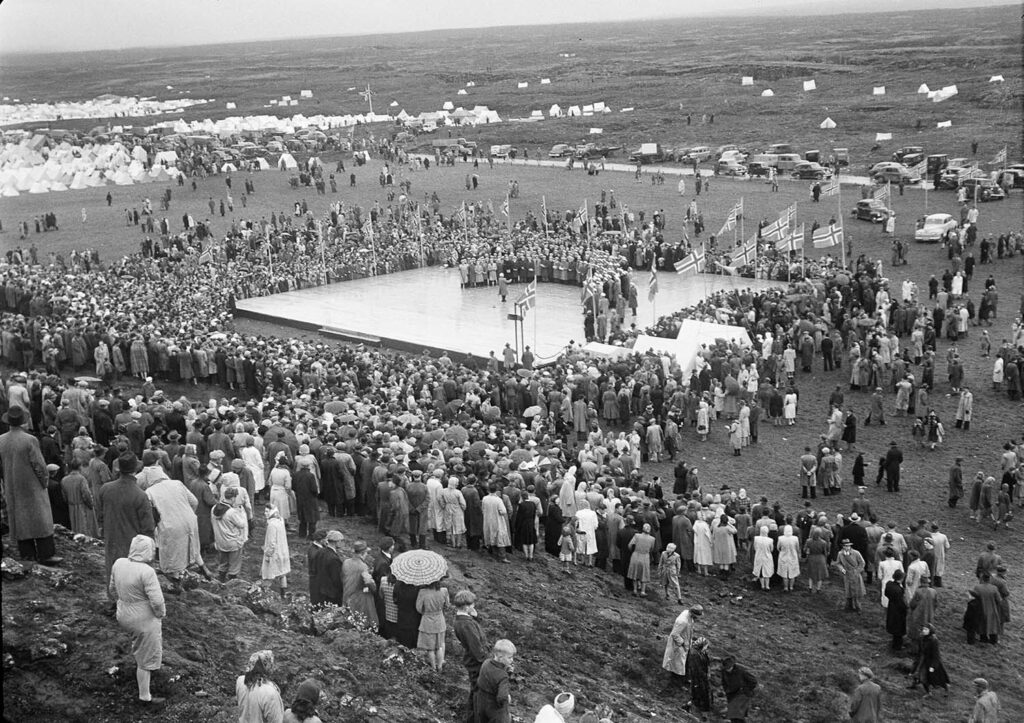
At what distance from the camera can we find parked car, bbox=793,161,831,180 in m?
50.7

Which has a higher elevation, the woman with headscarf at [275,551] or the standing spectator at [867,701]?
the woman with headscarf at [275,551]

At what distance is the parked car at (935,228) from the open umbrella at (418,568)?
29.7 meters

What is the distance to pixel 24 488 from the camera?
1016 cm

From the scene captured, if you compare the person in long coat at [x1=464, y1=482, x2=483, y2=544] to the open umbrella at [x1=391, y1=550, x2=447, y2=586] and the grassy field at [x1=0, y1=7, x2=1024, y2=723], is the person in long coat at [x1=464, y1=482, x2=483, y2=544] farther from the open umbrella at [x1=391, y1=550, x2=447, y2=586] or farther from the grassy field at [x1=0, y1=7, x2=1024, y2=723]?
the open umbrella at [x1=391, y1=550, x2=447, y2=586]

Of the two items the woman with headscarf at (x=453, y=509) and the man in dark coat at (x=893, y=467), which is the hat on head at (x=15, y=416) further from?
the man in dark coat at (x=893, y=467)

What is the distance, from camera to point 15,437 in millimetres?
10039

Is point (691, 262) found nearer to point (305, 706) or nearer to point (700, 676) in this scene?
point (700, 676)

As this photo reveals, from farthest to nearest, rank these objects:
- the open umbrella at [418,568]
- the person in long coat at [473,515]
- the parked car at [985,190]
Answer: the parked car at [985,190] → the person in long coat at [473,515] → the open umbrella at [418,568]

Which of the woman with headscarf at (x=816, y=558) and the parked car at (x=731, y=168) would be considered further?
the parked car at (x=731, y=168)

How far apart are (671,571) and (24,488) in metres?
7.91

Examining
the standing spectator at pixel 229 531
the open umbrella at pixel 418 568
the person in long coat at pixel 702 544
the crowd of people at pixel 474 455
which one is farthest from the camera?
the person in long coat at pixel 702 544

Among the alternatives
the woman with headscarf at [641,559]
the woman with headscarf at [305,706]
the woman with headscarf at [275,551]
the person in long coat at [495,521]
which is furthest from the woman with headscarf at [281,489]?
the woman with headscarf at [305,706]

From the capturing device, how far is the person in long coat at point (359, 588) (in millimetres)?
10906

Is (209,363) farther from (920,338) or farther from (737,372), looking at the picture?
(920,338)
